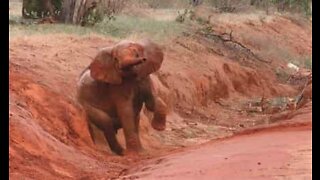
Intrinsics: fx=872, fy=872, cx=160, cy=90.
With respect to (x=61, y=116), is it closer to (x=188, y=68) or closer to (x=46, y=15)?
(x=46, y=15)

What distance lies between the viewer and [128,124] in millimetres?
6816

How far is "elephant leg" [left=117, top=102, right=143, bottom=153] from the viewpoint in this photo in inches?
267

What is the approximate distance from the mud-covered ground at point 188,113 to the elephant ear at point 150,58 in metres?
0.17

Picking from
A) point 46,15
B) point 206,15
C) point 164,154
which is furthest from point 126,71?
point 206,15

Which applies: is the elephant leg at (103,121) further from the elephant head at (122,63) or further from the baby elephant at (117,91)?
the elephant head at (122,63)

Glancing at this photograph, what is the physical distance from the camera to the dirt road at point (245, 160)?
5.41 metres

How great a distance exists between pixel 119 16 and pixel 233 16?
1217 millimetres

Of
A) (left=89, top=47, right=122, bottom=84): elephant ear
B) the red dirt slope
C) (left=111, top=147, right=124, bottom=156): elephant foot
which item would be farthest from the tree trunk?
the red dirt slope

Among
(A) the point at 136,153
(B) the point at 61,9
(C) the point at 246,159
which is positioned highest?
(B) the point at 61,9

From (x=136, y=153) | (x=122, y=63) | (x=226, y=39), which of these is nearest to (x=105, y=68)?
(x=122, y=63)

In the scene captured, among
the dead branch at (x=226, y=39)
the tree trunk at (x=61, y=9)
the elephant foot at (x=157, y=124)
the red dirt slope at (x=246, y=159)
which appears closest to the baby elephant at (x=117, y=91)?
the elephant foot at (x=157, y=124)

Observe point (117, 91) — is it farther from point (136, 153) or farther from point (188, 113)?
point (188, 113)

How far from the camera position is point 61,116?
6.60m

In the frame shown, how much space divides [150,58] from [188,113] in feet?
2.89
